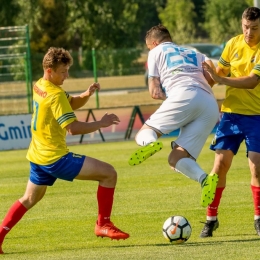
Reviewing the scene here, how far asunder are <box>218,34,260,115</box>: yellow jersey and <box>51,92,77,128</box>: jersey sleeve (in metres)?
1.78

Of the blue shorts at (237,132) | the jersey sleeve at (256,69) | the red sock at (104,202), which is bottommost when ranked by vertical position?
the red sock at (104,202)

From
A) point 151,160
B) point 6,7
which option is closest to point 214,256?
point 151,160

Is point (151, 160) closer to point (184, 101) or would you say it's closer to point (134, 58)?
point (184, 101)

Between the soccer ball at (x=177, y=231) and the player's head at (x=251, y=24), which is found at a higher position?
the player's head at (x=251, y=24)

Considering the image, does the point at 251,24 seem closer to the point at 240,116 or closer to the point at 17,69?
the point at 240,116

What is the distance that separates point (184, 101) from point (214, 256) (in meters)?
1.67

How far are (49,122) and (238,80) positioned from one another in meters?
1.93

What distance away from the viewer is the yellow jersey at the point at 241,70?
29.0 feet

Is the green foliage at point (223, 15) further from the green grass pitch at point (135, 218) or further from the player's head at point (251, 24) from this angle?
the player's head at point (251, 24)

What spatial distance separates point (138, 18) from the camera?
184 ft

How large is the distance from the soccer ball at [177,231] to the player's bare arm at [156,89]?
4.01 feet

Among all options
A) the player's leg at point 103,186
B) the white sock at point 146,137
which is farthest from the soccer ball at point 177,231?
the white sock at point 146,137

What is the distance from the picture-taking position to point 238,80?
8.58m

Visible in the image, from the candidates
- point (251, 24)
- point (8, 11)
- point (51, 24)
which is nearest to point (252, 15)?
point (251, 24)
